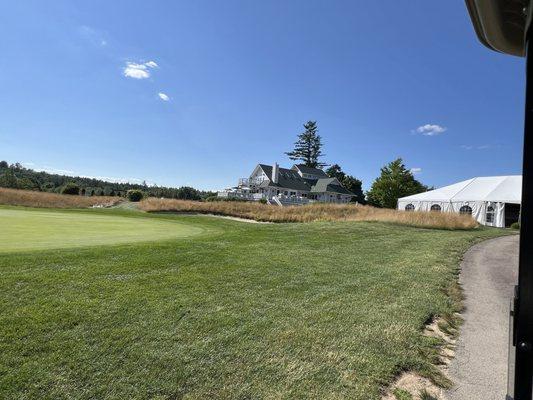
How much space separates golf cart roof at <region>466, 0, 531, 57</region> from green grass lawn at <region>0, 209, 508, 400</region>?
2.41 m

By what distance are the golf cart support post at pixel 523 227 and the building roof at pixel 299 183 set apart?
50971 mm

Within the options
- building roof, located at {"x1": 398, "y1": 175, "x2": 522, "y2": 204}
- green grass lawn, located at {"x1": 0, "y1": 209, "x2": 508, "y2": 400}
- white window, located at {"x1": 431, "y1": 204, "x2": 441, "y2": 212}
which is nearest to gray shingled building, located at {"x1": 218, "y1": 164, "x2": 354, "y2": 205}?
building roof, located at {"x1": 398, "y1": 175, "x2": 522, "y2": 204}

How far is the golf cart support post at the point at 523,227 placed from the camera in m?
1.30

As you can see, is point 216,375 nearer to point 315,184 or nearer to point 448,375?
point 448,375

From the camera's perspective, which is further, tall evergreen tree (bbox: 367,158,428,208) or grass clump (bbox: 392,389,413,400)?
tall evergreen tree (bbox: 367,158,428,208)

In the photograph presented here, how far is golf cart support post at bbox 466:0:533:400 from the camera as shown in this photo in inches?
51.2

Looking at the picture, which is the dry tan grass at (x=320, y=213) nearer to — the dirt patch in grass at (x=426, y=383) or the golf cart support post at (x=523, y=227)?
the dirt patch in grass at (x=426, y=383)

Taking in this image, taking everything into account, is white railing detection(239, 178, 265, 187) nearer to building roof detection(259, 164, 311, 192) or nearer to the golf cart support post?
building roof detection(259, 164, 311, 192)

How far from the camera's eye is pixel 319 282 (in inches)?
219

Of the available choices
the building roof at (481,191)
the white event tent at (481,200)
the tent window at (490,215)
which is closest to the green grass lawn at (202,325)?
the white event tent at (481,200)

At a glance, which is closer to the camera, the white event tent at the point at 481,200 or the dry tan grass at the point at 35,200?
the white event tent at the point at 481,200

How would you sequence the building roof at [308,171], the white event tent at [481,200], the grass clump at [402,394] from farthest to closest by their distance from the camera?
the building roof at [308,171]
the white event tent at [481,200]
the grass clump at [402,394]

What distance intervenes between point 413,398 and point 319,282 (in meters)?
2.93

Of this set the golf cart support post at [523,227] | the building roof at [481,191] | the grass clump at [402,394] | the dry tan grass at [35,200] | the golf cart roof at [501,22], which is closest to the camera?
the golf cart support post at [523,227]
